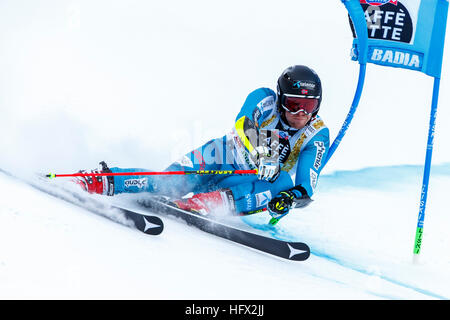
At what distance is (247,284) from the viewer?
235 centimetres

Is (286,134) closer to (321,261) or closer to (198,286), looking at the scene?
(321,261)

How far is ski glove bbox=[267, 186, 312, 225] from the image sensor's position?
3.08 m

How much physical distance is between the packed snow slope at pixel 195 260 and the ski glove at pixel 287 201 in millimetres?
316

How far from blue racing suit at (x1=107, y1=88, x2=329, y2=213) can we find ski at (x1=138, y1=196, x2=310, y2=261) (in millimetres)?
166

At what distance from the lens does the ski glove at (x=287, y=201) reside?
308cm

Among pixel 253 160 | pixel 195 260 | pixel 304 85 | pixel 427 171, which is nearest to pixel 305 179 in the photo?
pixel 253 160

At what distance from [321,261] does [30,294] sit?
200cm

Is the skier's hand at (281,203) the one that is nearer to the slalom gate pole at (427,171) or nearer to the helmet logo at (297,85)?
the helmet logo at (297,85)

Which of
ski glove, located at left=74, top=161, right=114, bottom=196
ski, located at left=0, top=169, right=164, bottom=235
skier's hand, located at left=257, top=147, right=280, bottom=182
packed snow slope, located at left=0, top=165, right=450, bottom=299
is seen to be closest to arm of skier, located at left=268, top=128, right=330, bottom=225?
skier's hand, located at left=257, top=147, right=280, bottom=182

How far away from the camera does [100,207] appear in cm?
303

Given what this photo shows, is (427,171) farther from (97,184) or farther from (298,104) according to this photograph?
(97,184)

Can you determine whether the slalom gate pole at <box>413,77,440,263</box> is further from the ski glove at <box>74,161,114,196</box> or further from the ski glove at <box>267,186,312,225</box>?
the ski glove at <box>74,161,114,196</box>

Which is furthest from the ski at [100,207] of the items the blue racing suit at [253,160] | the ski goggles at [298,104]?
the ski goggles at [298,104]

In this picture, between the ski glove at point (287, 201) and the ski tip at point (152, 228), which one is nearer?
the ski tip at point (152, 228)
